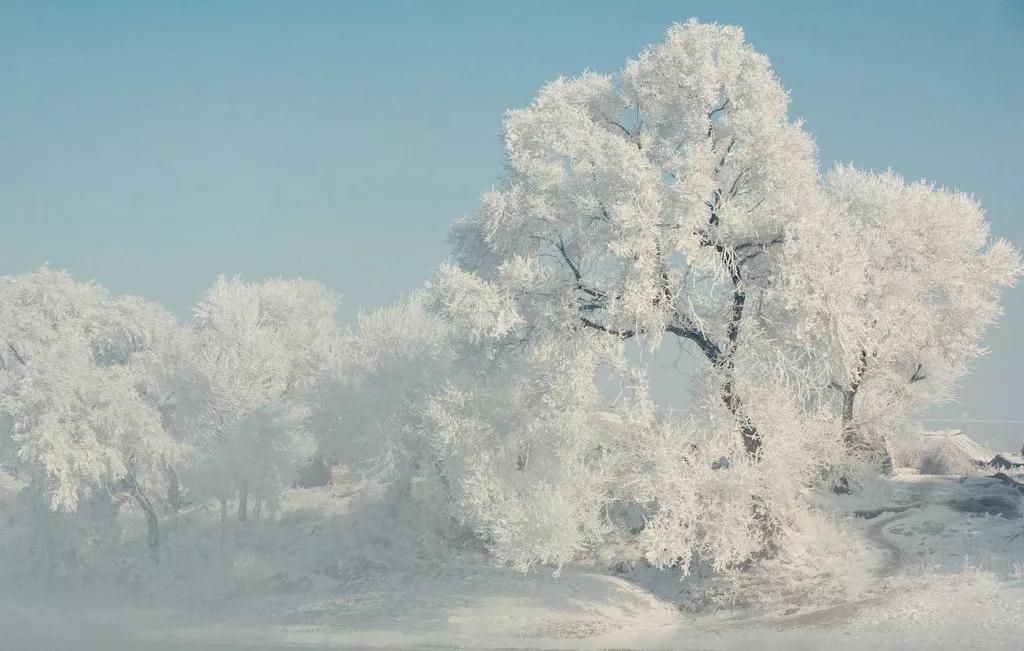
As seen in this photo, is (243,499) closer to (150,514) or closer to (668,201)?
(150,514)

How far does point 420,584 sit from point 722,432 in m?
10.5

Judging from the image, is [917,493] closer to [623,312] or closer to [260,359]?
[623,312]

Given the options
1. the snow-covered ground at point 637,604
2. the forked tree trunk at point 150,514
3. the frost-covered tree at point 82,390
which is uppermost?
the frost-covered tree at point 82,390

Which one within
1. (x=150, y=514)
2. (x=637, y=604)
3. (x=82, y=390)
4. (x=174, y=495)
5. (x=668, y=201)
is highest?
(x=668, y=201)

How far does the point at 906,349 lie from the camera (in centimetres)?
3106

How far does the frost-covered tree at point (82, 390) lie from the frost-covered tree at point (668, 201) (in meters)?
18.5

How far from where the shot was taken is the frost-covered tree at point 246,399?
126ft

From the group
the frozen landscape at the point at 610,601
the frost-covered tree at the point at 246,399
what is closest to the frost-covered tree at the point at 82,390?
the frost-covered tree at the point at 246,399

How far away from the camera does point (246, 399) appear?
1550 inches

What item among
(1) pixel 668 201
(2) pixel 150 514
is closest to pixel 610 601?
(1) pixel 668 201

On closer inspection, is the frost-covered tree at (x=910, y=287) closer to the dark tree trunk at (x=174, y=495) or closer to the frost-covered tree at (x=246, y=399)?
the frost-covered tree at (x=246, y=399)

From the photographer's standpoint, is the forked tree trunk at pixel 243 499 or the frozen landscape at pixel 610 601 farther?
the forked tree trunk at pixel 243 499

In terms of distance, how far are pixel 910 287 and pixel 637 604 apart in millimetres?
13250

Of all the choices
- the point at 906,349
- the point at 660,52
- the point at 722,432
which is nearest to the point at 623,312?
the point at 722,432
